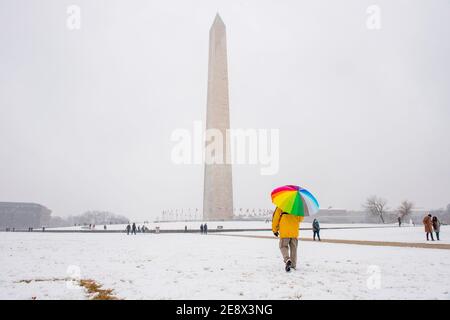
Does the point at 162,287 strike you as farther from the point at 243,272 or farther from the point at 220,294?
the point at 243,272

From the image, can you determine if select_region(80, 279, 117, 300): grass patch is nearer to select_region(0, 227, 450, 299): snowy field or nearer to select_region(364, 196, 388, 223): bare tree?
select_region(0, 227, 450, 299): snowy field

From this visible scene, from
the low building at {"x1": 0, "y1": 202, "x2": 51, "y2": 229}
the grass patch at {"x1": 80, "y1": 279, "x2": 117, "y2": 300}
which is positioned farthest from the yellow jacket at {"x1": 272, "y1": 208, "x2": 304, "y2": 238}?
the low building at {"x1": 0, "y1": 202, "x2": 51, "y2": 229}

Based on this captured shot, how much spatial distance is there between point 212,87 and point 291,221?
46.3 m

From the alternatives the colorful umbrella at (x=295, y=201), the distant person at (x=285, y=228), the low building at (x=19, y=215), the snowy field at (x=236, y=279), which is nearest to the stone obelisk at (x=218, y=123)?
the snowy field at (x=236, y=279)

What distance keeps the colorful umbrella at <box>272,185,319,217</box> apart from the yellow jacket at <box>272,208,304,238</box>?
346 mm

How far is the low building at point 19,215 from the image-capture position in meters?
129

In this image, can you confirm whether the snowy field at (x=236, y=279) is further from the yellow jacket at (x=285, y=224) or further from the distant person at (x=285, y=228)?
the yellow jacket at (x=285, y=224)

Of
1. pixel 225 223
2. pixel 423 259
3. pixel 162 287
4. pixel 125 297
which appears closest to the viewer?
pixel 125 297

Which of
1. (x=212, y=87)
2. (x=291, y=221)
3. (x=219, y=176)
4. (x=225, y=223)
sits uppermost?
(x=212, y=87)

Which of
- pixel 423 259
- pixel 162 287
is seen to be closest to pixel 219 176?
pixel 423 259

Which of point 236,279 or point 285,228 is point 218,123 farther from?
point 236,279

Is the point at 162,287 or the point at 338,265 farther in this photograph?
the point at 338,265

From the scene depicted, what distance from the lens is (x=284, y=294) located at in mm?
5840

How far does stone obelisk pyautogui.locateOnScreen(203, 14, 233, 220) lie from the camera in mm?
51969
